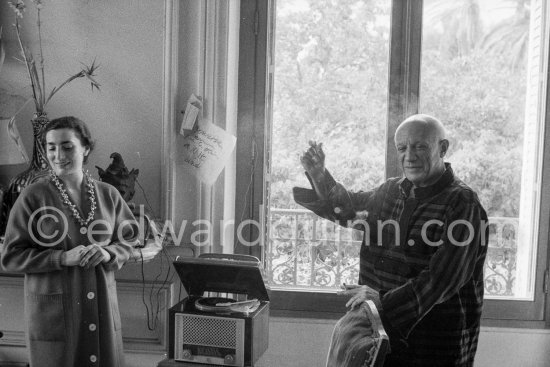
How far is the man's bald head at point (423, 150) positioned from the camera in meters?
1.77

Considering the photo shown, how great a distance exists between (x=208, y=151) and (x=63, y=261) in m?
0.71

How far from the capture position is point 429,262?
1717mm

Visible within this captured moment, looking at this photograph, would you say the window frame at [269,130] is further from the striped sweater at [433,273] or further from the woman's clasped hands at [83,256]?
the woman's clasped hands at [83,256]

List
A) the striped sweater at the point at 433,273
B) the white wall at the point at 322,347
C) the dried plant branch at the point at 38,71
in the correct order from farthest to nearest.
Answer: the white wall at the point at 322,347, the dried plant branch at the point at 38,71, the striped sweater at the point at 433,273

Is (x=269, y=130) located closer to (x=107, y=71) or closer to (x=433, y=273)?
(x=107, y=71)

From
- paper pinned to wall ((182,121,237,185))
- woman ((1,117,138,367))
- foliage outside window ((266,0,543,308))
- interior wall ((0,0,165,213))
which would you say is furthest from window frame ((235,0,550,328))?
woman ((1,117,138,367))

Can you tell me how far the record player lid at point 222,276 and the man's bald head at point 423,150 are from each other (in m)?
0.60

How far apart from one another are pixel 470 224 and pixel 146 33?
4.87 feet

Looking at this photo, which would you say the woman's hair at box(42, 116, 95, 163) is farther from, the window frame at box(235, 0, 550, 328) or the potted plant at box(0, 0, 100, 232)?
the window frame at box(235, 0, 550, 328)

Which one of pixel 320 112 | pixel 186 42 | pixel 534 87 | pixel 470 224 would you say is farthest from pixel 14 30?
pixel 534 87

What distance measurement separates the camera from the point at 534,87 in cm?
240

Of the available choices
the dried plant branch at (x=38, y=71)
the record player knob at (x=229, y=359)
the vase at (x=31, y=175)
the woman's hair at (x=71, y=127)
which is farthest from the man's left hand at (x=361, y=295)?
the dried plant branch at (x=38, y=71)

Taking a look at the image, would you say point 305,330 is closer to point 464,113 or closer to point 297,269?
point 297,269

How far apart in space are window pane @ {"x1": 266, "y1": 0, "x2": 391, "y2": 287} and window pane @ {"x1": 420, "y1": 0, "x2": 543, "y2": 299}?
230 mm
